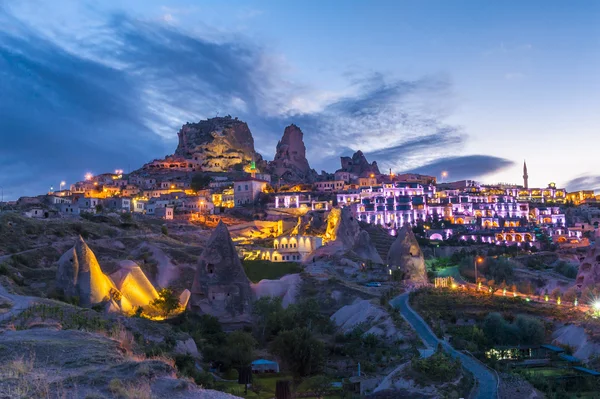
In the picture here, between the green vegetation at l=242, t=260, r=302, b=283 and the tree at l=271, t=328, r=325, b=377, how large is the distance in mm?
21112

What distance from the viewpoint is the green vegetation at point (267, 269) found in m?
48.8

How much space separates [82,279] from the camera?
1270 inches

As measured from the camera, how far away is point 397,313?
3238 centimetres

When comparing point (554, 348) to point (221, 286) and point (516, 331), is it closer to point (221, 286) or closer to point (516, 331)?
point (516, 331)

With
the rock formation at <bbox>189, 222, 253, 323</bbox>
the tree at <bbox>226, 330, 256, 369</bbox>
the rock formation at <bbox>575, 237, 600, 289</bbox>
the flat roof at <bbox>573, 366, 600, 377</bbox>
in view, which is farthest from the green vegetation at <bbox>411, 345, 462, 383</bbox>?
the rock formation at <bbox>575, 237, 600, 289</bbox>

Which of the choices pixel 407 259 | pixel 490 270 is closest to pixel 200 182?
pixel 490 270

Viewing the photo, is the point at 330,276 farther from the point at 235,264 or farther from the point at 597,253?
the point at 597,253

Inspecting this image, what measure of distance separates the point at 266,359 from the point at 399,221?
2760 inches

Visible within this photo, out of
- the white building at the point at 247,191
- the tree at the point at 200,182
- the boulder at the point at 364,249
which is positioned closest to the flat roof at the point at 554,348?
the boulder at the point at 364,249

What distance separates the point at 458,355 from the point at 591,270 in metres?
24.0

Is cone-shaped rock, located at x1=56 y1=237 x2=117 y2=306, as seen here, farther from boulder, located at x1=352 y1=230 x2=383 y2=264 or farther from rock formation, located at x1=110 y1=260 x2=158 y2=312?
boulder, located at x1=352 y1=230 x2=383 y2=264

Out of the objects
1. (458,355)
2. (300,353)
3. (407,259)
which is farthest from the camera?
(407,259)

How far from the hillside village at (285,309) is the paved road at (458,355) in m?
0.12

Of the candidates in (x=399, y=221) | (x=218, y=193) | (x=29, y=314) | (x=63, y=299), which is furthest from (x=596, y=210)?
(x=29, y=314)
